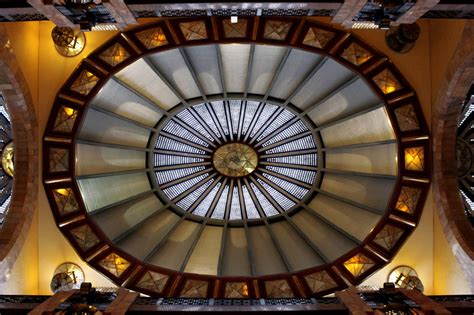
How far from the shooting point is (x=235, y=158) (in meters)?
20.4

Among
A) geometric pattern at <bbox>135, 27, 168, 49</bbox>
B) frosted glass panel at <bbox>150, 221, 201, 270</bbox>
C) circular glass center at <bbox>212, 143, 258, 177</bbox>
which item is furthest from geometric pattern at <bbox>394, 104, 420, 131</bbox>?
frosted glass panel at <bbox>150, 221, 201, 270</bbox>

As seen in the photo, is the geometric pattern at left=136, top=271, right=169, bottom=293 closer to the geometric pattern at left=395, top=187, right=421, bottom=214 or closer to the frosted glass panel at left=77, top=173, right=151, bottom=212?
the frosted glass panel at left=77, top=173, right=151, bottom=212

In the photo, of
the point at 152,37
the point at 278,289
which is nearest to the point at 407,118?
the point at 278,289

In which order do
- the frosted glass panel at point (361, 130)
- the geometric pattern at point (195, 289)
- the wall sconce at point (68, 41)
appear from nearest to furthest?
the wall sconce at point (68, 41) < the frosted glass panel at point (361, 130) < the geometric pattern at point (195, 289)

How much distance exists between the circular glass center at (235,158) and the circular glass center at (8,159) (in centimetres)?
673

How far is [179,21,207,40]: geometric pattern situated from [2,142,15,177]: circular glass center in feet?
23.0

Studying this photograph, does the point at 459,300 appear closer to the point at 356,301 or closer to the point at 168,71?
the point at 356,301

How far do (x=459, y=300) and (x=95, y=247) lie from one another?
407 inches

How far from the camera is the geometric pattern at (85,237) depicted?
17.1 m

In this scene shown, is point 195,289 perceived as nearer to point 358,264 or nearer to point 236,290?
point 236,290

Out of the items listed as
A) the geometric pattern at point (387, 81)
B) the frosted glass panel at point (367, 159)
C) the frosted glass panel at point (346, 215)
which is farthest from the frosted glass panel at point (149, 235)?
the geometric pattern at point (387, 81)

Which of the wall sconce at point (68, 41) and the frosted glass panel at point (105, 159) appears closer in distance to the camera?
the wall sconce at point (68, 41)

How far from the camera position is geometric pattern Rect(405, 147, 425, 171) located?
1623 cm

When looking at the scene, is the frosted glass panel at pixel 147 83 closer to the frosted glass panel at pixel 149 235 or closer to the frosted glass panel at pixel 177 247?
the frosted glass panel at pixel 149 235
